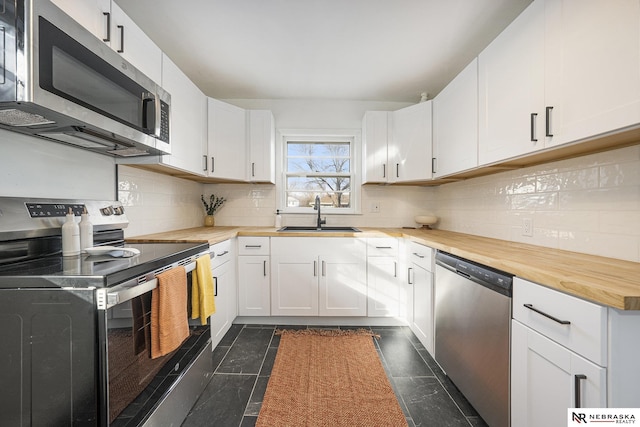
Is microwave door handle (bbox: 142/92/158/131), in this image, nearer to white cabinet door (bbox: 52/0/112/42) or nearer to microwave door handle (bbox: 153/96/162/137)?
microwave door handle (bbox: 153/96/162/137)

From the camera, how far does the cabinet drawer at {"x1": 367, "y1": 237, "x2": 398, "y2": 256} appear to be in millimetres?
2363

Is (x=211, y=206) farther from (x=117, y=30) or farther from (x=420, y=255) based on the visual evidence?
(x=420, y=255)

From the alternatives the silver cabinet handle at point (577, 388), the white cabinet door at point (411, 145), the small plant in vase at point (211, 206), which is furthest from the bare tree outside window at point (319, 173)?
the silver cabinet handle at point (577, 388)

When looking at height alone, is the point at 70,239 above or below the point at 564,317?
above

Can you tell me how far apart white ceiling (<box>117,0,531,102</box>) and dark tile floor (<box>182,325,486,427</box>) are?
2449 mm

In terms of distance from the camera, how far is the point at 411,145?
101 inches

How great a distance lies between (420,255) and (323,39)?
6.09ft

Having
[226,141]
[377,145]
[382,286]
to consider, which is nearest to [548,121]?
[377,145]

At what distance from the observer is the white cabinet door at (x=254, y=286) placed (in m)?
2.36

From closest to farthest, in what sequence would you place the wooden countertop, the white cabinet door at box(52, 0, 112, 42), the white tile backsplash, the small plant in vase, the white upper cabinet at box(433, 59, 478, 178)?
the wooden countertop, the white cabinet door at box(52, 0, 112, 42), the white tile backsplash, the white upper cabinet at box(433, 59, 478, 178), the small plant in vase

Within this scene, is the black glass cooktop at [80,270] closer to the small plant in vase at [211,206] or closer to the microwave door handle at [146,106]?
the microwave door handle at [146,106]

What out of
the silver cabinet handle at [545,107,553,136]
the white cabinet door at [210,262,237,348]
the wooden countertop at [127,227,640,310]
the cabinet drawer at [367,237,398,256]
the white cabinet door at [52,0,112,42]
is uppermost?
the white cabinet door at [52,0,112,42]

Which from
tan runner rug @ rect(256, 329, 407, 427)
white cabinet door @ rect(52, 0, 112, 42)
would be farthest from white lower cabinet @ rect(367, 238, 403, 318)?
white cabinet door @ rect(52, 0, 112, 42)

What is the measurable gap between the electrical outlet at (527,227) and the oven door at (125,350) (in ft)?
7.26
